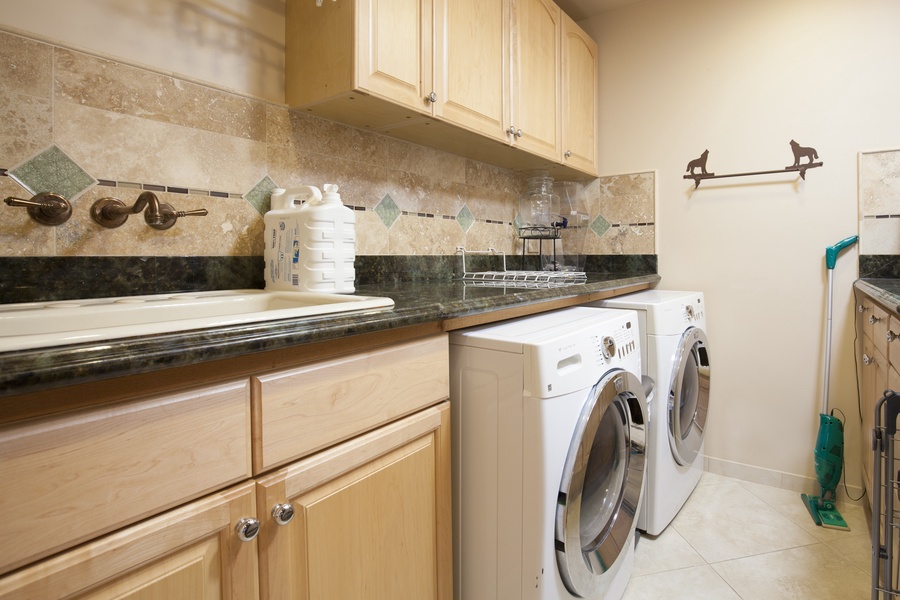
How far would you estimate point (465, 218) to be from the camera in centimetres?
223

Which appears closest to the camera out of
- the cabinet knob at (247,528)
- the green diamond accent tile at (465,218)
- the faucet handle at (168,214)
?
the cabinet knob at (247,528)

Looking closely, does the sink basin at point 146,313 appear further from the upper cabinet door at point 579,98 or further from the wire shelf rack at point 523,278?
the upper cabinet door at point 579,98

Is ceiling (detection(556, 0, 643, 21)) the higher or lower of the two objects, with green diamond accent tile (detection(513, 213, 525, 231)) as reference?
higher

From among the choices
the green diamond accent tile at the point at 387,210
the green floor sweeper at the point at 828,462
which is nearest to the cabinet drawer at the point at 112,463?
the green diamond accent tile at the point at 387,210

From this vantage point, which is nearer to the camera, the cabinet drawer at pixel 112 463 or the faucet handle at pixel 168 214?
the cabinet drawer at pixel 112 463

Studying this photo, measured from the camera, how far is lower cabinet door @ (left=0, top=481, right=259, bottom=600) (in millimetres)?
519

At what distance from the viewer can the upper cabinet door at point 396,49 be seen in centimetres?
131

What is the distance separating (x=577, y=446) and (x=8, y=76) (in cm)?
146

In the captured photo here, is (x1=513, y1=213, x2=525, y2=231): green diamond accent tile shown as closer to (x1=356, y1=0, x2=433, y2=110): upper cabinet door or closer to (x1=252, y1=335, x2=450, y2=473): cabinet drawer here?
(x1=356, y1=0, x2=433, y2=110): upper cabinet door

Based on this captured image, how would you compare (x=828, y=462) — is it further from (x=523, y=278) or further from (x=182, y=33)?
(x=182, y=33)

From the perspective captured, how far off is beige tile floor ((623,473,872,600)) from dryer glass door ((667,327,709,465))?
0.88 feet

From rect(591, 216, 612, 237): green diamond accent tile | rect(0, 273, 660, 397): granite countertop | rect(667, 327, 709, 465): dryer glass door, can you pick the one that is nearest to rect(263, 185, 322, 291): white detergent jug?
rect(0, 273, 660, 397): granite countertop

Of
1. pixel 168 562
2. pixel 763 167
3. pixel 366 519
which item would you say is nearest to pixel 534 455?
pixel 366 519

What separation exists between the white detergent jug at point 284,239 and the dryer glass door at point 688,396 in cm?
138
